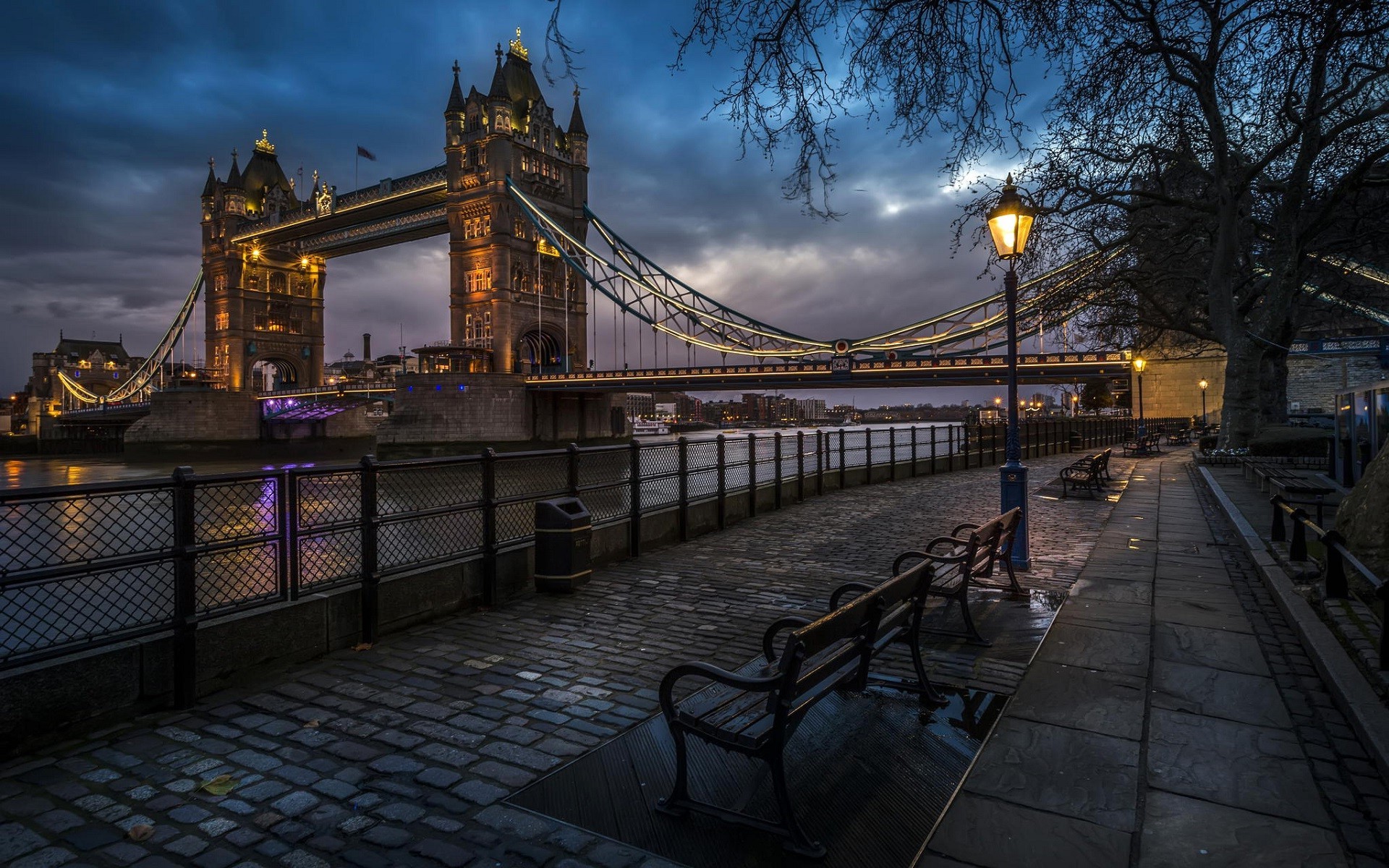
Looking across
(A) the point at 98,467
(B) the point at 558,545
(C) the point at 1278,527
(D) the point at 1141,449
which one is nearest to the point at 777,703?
(B) the point at 558,545

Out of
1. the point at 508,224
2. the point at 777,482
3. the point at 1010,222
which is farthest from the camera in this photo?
the point at 508,224

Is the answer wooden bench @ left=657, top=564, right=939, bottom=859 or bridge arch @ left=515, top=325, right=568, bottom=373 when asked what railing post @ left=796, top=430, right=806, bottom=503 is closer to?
wooden bench @ left=657, top=564, right=939, bottom=859

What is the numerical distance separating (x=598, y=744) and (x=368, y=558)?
2.74 metres

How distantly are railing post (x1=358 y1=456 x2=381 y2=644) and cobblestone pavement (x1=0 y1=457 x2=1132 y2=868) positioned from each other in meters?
0.18

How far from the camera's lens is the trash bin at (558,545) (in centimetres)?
704

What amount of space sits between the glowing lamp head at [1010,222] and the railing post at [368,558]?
598 cm

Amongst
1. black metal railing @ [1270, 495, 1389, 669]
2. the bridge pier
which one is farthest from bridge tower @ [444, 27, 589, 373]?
black metal railing @ [1270, 495, 1389, 669]

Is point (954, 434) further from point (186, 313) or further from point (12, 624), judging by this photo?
point (186, 313)

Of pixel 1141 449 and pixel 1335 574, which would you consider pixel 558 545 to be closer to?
pixel 1335 574

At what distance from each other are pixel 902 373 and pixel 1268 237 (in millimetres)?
24686

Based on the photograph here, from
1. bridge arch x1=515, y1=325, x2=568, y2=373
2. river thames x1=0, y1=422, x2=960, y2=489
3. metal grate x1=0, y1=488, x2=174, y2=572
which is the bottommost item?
river thames x1=0, y1=422, x2=960, y2=489

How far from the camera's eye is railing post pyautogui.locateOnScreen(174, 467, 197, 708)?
4.35 m

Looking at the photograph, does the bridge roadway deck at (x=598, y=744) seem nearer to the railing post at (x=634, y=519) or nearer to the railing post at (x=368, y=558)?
the railing post at (x=368, y=558)

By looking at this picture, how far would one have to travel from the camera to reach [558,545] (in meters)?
7.07
